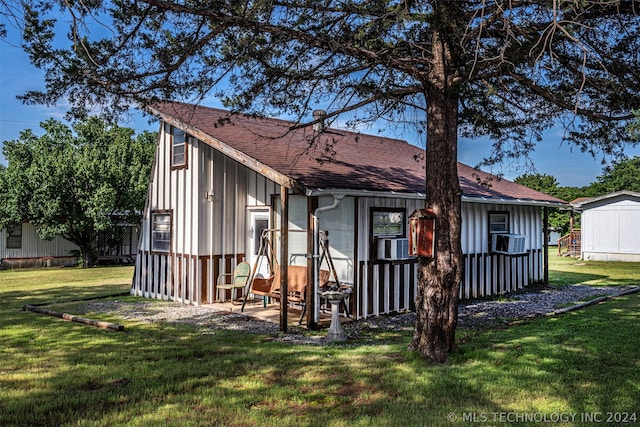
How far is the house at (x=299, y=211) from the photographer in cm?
944

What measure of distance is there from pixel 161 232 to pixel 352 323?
5802mm

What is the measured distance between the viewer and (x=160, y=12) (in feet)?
20.4

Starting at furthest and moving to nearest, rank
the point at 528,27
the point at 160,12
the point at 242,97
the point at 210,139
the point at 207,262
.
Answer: the point at 207,262
the point at 210,139
the point at 242,97
the point at 160,12
the point at 528,27

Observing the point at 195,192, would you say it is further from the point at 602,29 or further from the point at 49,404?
the point at 602,29

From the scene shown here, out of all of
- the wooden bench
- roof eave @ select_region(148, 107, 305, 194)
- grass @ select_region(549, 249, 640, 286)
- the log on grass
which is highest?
roof eave @ select_region(148, 107, 305, 194)

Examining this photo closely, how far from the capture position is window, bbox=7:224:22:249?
23.3 m

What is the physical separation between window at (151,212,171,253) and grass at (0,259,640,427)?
13.0 ft

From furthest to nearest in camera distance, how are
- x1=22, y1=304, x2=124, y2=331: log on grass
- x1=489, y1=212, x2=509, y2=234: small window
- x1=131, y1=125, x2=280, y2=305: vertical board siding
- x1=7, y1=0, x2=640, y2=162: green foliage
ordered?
x1=489, y1=212, x2=509, y2=234: small window, x1=131, y1=125, x2=280, y2=305: vertical board siding, x1=22, y1=304, x2=124, y2=331: log on grass, x1=7, y1=0, x2=640, y2=162: green foliage

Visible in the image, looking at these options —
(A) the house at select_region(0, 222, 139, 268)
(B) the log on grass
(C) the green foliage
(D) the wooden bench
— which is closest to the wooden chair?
(D) the wooden bench

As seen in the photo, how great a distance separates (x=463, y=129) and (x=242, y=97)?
3.67 metres

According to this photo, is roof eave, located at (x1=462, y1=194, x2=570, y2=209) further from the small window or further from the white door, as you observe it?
the white door

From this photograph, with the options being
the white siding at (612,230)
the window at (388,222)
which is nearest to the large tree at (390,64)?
the window at (388,222)

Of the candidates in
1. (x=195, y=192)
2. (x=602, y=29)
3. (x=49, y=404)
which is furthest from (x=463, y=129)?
(x=49, y=404)

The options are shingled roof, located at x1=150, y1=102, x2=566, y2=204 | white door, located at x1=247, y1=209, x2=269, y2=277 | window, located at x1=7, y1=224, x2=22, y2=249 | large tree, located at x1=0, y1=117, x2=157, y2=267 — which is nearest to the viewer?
shingled roof, located at x1=150, y1=102, x2=566, y2=204
